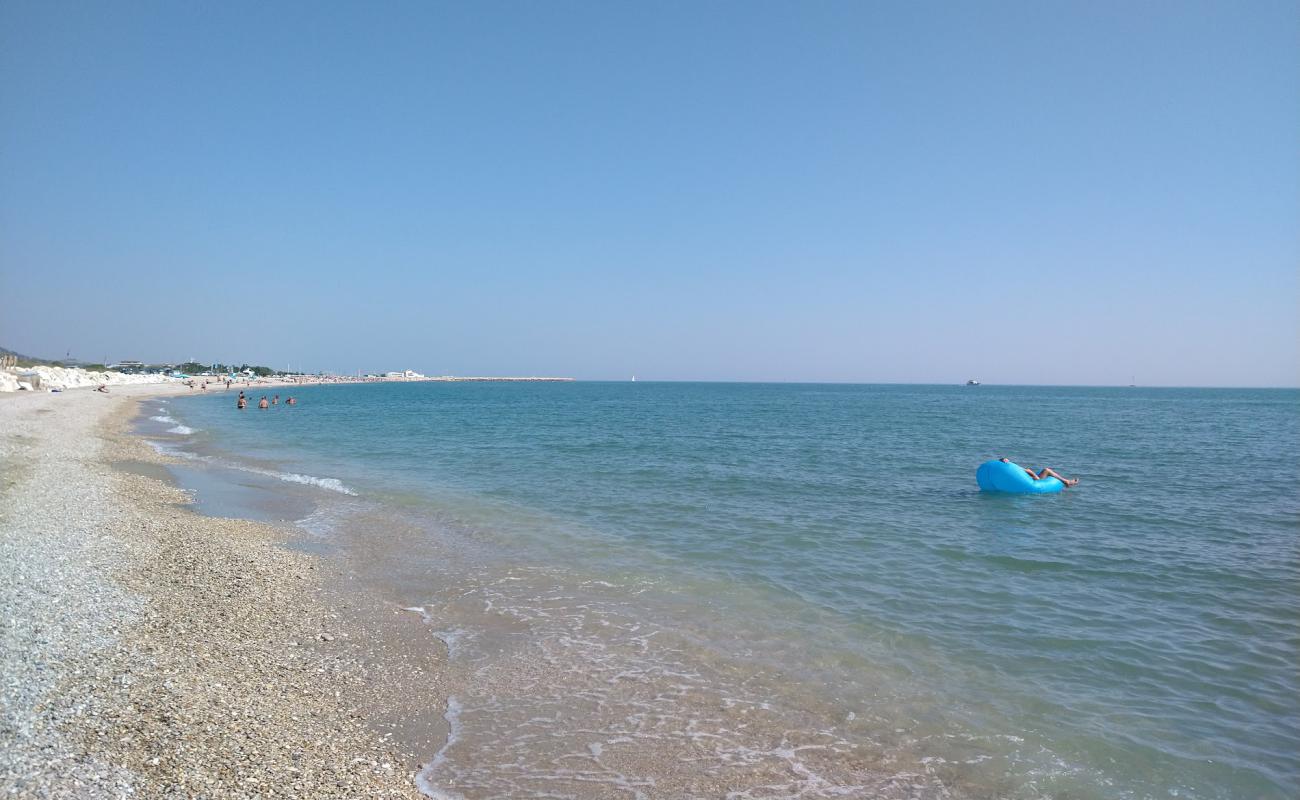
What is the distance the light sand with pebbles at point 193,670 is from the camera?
5.34 metres

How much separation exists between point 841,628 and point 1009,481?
1561 centimetres

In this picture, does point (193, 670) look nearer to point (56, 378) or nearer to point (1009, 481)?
point (1009, 481)

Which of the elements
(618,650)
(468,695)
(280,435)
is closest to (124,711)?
(468,695)

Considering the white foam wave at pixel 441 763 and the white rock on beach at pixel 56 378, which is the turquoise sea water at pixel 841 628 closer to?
the white foam wave at pixel 441 763

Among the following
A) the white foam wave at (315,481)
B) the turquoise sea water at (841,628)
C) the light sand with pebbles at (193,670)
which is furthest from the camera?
the white foam wave at (315,481)

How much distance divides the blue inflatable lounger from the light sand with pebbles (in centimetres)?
2010

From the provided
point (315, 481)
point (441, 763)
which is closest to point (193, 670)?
point (441, 763)

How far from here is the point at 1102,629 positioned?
34.1 ft

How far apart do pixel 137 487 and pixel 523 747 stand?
19.0 meters

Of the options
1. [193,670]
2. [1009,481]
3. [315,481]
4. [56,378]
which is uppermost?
[56,378]

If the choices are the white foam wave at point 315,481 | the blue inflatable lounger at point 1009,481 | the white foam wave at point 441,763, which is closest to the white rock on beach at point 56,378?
the white foam wave at point 315,481

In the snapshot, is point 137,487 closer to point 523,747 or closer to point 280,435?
point 523,747

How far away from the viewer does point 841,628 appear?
10.2m

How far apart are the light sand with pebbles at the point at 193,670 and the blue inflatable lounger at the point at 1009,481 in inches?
791
